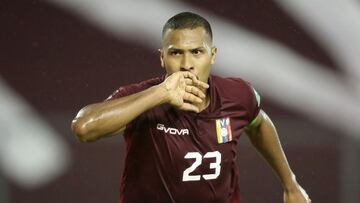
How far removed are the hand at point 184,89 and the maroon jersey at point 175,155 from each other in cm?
13

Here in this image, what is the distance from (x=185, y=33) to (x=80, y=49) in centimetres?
130

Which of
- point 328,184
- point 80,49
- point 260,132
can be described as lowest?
point 328,184

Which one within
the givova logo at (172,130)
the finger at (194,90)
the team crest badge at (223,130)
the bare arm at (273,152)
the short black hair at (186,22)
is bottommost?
the bare arm at (273,152)

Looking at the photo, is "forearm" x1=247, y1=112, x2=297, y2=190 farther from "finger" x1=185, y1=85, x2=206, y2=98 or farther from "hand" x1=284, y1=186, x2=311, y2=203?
"finger" x1=185, y1=85, x2=206, y2=98

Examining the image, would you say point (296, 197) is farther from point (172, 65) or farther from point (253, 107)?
point (172, 65)

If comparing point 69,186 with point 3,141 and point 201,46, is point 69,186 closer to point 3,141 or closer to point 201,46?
point 3,141

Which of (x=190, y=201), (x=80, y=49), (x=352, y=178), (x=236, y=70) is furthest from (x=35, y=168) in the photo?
(x=352, y=178)

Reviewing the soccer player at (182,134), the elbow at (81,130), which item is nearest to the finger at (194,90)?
the soccer player at (182,134)

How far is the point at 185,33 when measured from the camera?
2.42 meters

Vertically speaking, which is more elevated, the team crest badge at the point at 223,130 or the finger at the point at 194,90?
the finger at the point at 194,90

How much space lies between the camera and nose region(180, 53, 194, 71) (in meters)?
2.36

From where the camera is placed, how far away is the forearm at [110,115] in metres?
2.17

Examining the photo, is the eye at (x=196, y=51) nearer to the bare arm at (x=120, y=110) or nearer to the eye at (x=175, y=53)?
the eye at (x=175, y=53)

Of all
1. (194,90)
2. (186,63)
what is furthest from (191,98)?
(186,63)
